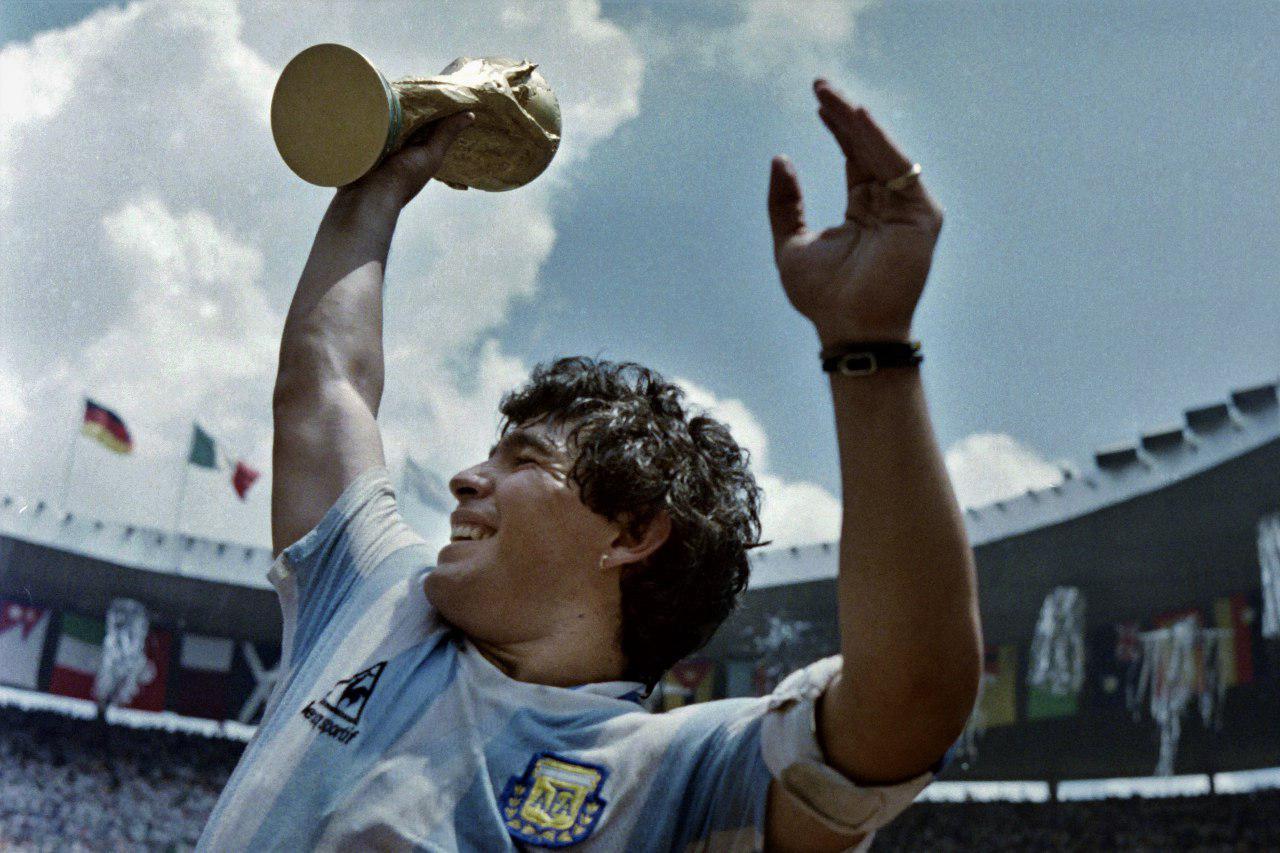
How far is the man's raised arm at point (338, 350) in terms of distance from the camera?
1.83 m

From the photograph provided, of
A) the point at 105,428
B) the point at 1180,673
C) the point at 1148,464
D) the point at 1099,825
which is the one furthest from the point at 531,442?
the point at 105,428

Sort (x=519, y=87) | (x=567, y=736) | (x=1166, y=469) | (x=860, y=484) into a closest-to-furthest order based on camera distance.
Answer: (x=860, y=484) < (x=567, y=736) < (x=519, y=87) < (x=1166, y=469)

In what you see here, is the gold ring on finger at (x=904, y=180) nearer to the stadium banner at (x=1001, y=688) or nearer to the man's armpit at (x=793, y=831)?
the man's armpit at (x=793, y=831)

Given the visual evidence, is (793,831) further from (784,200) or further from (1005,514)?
(1005,514)

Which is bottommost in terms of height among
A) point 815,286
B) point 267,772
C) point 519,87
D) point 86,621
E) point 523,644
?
point 86,621

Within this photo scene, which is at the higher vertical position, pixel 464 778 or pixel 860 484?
pixel 860 484

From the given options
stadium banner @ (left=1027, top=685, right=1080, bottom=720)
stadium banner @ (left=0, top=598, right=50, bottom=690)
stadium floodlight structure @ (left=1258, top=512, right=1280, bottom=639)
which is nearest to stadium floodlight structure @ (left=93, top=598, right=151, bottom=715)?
stadium banner @ (left=0, top=598, right=50, bottom=690)

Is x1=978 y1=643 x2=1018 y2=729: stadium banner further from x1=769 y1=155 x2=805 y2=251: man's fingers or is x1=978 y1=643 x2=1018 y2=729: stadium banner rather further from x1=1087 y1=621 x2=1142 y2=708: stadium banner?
x1=769 y1=155 x2=805 y2=251: man's fingers

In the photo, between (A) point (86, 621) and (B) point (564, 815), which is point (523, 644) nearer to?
(B) point (564, 815)

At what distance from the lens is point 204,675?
22.7 m

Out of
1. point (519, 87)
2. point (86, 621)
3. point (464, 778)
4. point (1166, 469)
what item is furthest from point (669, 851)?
point (86, 621)

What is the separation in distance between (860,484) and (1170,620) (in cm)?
1848

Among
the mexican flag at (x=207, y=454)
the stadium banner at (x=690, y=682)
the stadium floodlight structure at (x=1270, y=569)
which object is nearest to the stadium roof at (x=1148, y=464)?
the stadium floodlight structure at (x=1270, y=569)

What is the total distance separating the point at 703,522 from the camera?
170cm
